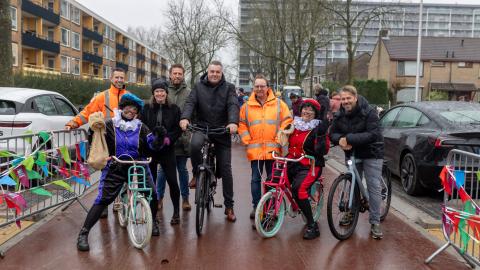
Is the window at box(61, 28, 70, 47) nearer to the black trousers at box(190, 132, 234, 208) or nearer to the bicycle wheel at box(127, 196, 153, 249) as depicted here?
the black trousers at box(190, 132, 234, 208)

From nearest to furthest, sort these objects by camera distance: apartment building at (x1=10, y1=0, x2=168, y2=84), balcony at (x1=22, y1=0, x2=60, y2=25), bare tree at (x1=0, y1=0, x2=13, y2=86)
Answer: bare tree at (x1=0, y1=0, x2=13, y2=86)
apartment building at (x1=10, y1=0, x2=168, y2=84)
balcony at (x1=22, y1=0, x2=60, y2=25)

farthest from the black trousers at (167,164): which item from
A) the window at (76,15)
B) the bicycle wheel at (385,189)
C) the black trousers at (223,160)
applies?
the window at (76,15)

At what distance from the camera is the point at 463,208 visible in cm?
432

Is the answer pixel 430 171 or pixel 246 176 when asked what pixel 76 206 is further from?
pixel 430 171

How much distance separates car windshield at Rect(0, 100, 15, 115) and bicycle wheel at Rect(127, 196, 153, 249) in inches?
161

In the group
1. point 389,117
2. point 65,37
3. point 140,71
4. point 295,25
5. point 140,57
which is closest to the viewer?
point 389,117

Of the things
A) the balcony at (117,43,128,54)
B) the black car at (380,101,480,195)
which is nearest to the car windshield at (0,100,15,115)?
the black car at (380,101,480,195)

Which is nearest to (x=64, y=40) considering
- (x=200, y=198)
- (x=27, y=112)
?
(x=27, y=112)

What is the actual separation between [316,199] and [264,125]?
114cm

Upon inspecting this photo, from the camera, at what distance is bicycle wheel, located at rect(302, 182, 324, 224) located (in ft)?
A: 18.2

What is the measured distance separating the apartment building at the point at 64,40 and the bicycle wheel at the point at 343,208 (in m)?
23.5

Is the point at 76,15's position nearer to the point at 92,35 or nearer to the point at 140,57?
the point at 92,35

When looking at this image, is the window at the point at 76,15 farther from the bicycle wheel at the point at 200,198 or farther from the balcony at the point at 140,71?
the bicycle wheel at the point at 200,198

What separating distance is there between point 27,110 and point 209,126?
4.03m
